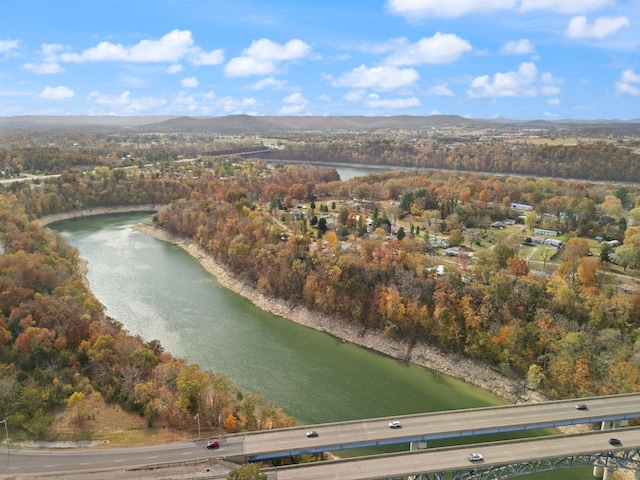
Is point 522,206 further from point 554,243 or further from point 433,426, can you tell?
point 433,426

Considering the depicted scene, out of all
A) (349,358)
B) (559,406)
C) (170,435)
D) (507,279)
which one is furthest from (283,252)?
(559,406)

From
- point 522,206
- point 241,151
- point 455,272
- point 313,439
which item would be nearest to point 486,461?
point 313,439

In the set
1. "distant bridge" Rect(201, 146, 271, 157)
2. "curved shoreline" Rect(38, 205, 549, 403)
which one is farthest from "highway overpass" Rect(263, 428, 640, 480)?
"distant bridge" Rect(201, 146, 271, 157)

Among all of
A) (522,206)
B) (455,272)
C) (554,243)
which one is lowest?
(455,272)

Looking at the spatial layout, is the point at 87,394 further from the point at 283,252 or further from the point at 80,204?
the point at 80,204

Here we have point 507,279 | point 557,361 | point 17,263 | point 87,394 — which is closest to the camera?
point 87,394

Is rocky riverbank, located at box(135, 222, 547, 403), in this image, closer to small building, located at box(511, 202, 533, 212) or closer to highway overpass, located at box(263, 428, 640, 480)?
highway overpass, located at box(263, 428, 640, 480)
